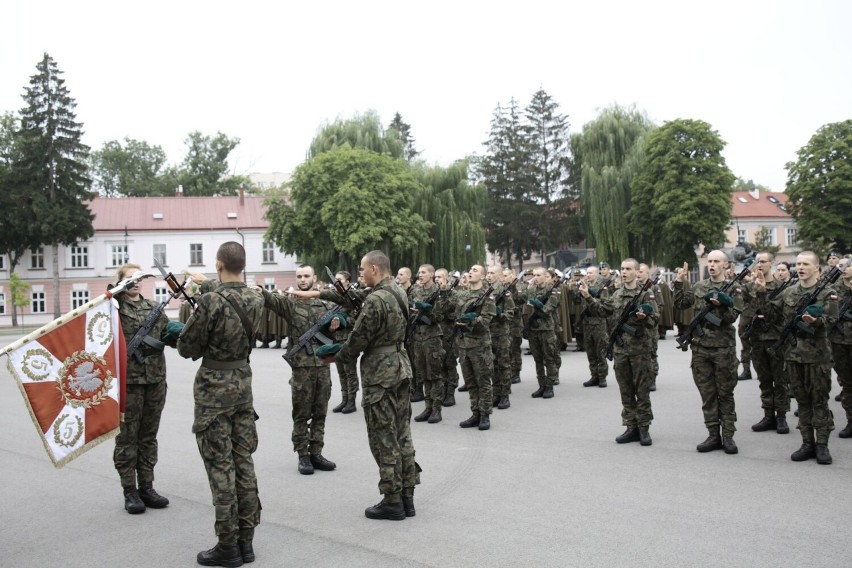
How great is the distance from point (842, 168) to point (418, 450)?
49.3 m

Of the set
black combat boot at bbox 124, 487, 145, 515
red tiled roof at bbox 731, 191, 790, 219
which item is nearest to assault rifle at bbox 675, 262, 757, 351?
black combat boot at bbox 124, 487, 145, 515

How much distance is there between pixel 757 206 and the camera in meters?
68.5

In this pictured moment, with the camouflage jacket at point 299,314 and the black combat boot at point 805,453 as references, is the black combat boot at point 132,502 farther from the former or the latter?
the black combat boot at point 805,453

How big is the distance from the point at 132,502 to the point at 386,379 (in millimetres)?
2416

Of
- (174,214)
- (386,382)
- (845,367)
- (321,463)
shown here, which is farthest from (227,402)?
(174,214)

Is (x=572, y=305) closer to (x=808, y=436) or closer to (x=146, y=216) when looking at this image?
(x=808, y=436)

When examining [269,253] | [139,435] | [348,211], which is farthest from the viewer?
[269,253]

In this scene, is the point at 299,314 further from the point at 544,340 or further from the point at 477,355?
the point at 544,340

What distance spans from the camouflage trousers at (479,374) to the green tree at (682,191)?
3653 centimetres

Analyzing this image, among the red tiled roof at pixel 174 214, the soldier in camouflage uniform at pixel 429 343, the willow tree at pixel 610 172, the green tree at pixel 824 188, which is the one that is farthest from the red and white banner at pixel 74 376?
the green tree at pixel 824 188

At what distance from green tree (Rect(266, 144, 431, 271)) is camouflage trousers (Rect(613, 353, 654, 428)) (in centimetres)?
3060

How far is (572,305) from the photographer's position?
1872cm

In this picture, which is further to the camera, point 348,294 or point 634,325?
point 634,325

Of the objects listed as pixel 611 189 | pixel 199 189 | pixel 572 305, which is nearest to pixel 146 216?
pixel 199 189
